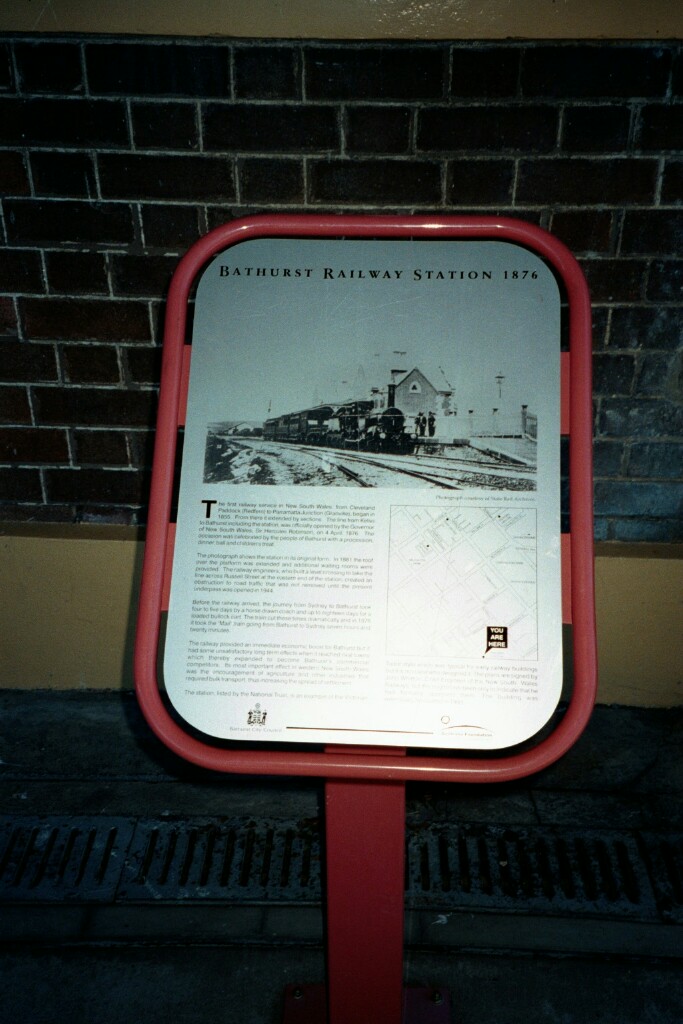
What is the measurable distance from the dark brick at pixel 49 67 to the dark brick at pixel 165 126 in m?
0.17

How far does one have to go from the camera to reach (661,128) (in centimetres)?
181

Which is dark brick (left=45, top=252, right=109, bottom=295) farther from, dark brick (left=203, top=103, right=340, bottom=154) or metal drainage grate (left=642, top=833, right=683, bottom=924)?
metal drainage grate (left=642, top=833, right=683, bottom=924)

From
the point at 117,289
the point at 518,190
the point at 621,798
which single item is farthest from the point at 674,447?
the point at 117,289

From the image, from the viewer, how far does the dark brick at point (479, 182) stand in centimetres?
185

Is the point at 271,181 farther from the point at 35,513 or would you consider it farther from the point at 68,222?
the point at 35,513

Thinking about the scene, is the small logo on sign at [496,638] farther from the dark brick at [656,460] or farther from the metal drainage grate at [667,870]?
the dark brick at [656,460]

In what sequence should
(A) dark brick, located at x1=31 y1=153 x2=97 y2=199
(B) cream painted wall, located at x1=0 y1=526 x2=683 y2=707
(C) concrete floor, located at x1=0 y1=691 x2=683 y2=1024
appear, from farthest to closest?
(B) cream painted wall, located at x1=0 y1=526 x2=683 y2=707 → (A) dark brick, located at x1=31 y1=153 x2=97 y2=199 → (C) concrete floor, located at x1=0 y1=691 x2=683 y2=1024

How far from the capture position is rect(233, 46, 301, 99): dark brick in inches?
70.0

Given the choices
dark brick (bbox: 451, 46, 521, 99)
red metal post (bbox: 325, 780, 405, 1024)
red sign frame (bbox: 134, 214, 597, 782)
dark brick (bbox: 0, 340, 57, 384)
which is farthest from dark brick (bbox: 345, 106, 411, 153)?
red metal post (bbox: 325, 780, 405, 1024)

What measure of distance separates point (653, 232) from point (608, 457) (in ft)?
2.05

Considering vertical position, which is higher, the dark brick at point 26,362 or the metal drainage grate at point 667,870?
the dark brick at point 26,362

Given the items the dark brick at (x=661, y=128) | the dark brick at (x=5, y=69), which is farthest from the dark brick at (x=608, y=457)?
the dark brick at (x=5, y=69)

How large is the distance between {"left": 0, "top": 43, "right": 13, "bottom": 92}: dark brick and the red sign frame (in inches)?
43.1

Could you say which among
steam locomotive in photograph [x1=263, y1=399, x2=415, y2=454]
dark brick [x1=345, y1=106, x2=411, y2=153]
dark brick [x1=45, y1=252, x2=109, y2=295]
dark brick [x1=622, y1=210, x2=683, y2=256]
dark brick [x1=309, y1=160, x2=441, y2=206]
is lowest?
steam locomotive in photograph [x1=263, y1=399, x2=415, y2=454]
